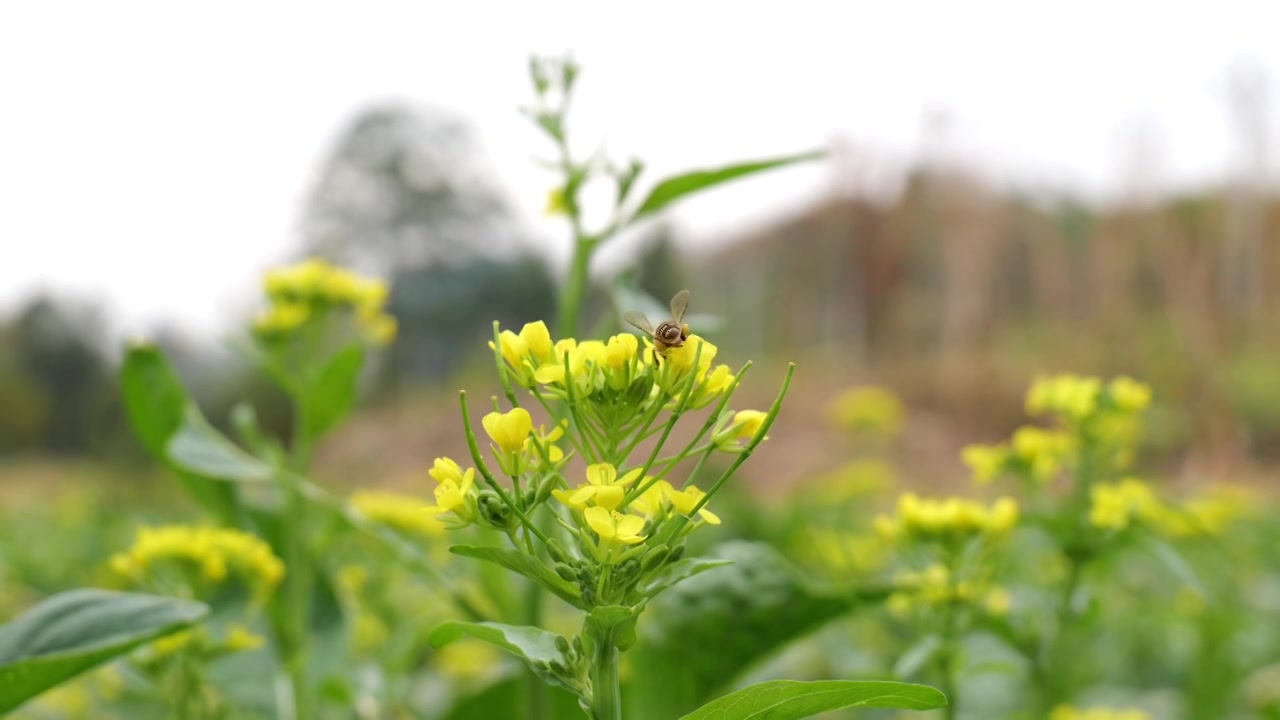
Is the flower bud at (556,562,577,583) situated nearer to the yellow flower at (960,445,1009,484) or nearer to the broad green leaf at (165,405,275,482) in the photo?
the broad green leaf at (165,405,275,482)

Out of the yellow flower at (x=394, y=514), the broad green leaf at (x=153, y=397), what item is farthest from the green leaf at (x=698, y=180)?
the yellow flower at (x=394, y=514)

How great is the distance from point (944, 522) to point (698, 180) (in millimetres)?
459

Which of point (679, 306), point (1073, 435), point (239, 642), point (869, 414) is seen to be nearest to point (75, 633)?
point (239, 642)

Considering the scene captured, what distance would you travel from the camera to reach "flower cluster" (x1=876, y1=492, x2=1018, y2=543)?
108 cm

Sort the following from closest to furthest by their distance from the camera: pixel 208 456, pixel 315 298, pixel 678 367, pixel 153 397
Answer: pixel 678 367 → pixel 208 456 → pixel 153 397 → pixel 315 298

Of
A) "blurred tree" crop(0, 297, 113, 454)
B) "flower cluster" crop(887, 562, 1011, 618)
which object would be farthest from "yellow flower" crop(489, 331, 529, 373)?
"blurred tree" crop(0, 297, 113, 454)

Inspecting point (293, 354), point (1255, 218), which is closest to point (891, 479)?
point (293, 354)

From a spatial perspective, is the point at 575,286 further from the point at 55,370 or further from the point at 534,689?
the point at 55,370

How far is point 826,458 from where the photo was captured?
1219cm

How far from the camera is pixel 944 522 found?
1.10 m

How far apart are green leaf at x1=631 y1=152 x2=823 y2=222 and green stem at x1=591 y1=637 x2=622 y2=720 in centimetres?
59

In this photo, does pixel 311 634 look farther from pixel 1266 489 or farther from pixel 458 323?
pixel 458 323

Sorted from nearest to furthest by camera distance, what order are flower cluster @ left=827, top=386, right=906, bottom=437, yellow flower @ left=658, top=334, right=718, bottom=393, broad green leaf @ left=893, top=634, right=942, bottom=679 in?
yellow flower @ left=658, top=334, right=718, bottom=393 < broad green leaf @ left=893, top=634, right=942, bottom=679 < flower cluster @ left=827, top=386, right=906, bottom=437

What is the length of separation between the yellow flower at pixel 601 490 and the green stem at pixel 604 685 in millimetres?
88
